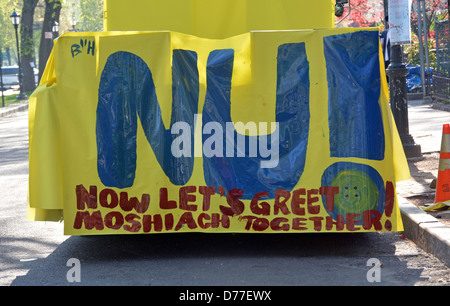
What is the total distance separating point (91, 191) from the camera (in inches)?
272

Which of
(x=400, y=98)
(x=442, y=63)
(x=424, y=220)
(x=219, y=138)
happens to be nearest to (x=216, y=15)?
(x=219, y=138)

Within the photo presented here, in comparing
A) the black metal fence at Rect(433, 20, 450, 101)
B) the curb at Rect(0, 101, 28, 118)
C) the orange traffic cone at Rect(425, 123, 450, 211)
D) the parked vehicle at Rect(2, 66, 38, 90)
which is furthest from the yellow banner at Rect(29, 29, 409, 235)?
the parked vehicle at Rect(2, 66, 38, 90)

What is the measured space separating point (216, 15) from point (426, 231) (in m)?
2.92

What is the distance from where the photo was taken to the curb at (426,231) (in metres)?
6.53

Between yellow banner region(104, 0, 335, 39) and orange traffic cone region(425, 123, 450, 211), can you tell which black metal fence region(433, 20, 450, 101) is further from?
yellow banner region(104, 0, 335, 39)

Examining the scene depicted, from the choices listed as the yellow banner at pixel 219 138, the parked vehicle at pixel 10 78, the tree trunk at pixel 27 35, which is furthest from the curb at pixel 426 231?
the parked vehicle at pixel 10 78

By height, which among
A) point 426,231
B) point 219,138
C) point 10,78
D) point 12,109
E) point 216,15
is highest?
point 216,15

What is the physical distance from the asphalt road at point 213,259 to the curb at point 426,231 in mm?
87

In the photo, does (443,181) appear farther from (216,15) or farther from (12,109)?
(12,109)

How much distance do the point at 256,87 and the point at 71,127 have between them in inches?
66.2

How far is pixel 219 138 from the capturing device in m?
6.89

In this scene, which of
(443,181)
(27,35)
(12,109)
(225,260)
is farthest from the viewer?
(27,35)

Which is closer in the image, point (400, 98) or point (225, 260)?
point (225, 260)

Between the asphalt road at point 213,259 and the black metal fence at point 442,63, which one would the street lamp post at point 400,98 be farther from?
the black metal fence at point 442,63
